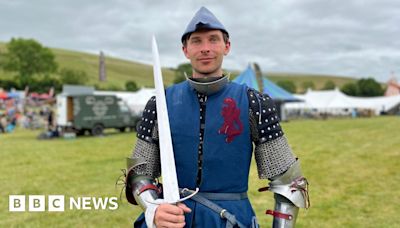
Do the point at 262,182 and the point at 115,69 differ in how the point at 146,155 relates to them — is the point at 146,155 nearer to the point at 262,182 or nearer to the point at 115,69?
the point at 262,182

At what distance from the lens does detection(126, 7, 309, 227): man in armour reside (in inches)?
67.6

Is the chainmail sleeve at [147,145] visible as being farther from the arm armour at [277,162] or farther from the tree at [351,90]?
the tree at [351,90]

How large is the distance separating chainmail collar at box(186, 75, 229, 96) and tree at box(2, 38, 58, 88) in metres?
69.5

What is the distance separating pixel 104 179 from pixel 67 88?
12955 millimetres

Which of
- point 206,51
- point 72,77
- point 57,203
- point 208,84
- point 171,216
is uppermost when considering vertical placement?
point 72,77

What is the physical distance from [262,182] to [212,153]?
19.8 feet

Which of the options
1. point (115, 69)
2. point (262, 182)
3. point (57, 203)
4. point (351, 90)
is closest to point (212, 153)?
point (57, 203)

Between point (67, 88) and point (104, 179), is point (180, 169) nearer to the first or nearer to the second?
point (104, 179)

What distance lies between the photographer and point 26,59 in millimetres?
66188

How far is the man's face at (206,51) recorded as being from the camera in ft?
5.74

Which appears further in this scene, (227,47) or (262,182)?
(262,182)

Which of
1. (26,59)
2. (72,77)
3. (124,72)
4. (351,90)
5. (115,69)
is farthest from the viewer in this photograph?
(115,69)

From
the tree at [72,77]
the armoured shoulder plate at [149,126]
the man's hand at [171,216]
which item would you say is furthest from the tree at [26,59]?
the man's hand at [171,216]

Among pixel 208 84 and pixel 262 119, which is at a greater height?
pixel 208 84
